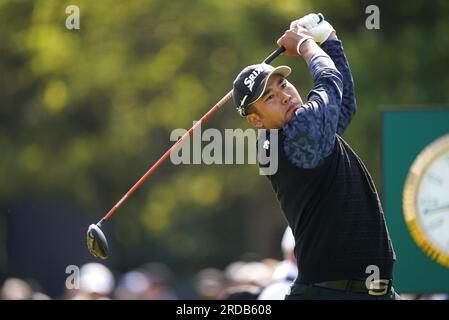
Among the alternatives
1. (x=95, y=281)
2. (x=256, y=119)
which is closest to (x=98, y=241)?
(x=256, y=119)

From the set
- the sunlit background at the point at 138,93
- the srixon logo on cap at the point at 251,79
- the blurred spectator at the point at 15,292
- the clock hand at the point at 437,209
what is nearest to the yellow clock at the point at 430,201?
the clock hand at the point at 437,209

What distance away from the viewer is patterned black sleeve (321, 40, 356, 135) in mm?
6195

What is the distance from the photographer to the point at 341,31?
15.5 meters

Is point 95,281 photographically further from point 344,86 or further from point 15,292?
point 344,86

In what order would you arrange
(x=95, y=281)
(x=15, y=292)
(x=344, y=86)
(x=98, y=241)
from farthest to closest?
(x=15, y=292) → (x=95, y=281) → (x=98, y=241) → (x=344, y=86)

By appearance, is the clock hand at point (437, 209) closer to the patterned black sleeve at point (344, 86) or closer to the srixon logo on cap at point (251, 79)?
the patterned black sleeve at point (344, 86)

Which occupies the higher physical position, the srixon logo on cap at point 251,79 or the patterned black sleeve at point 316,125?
the srixon logo on cap at point 251,79

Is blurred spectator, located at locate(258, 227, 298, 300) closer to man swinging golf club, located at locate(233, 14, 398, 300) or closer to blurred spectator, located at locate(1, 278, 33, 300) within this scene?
man swinging golf club, located at locate(233, 14, 398, 300)

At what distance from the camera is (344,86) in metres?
6.23

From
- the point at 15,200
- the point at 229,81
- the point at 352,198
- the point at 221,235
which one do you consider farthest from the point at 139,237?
the point at 352,198

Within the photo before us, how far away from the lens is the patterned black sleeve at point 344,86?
6195 millimetres

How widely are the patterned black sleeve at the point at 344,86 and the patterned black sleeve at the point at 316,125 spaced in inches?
16.4

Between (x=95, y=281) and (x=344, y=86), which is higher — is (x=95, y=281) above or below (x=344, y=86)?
below

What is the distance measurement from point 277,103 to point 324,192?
529 millimetres
